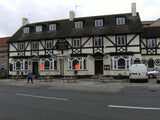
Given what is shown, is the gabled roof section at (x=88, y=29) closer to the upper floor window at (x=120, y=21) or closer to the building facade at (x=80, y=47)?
the building facade at (x=80, y=47)

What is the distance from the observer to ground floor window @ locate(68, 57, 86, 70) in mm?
23141

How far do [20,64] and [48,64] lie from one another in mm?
5410

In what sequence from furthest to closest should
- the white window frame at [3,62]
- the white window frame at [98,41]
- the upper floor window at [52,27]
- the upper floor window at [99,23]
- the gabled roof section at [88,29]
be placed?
the white window frame at [3,62] < the upper floor window at [52,27] < the upper floor window at [99,23] < the white window frame at [98,41] < the gabled roof section at [88,29]

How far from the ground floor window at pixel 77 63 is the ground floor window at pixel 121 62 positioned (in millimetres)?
4372

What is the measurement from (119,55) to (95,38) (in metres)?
4.43

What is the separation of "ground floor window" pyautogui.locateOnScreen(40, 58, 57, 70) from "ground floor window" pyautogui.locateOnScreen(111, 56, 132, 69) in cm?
920

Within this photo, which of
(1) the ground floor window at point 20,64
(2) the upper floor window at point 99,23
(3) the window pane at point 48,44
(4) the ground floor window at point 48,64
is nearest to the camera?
(2) the upper floor window at point 99,23

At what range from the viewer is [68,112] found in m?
5.85

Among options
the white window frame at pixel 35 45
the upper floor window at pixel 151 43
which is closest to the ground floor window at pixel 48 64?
the white window frame at pixel 35 45

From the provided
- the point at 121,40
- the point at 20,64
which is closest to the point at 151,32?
the point at 121,40

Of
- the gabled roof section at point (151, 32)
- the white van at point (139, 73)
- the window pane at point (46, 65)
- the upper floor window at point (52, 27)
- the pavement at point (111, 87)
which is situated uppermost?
the upper floor window at point (52, 27)

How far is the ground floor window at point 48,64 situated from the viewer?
24453mm

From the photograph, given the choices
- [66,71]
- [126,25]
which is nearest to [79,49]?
[66,71]

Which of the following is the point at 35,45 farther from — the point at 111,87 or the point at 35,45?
the point at 111,87
